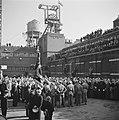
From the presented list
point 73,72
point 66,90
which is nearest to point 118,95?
point 66,90

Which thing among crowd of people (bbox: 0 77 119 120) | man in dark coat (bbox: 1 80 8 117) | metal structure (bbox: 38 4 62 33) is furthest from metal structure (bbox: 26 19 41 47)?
man in dark coat (bbox: 1 80 8 117)

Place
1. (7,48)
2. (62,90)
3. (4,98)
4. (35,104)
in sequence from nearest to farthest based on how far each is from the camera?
(35,104) < (4,98) < (62,90) < (7,48)

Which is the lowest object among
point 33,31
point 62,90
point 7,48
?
point 62,90

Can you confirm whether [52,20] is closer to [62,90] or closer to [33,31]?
[33,31]

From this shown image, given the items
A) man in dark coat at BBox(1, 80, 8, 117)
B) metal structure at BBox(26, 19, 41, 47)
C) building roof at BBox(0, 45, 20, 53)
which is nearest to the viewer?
man in dark coat at BBox(1, 80, 8, 117)

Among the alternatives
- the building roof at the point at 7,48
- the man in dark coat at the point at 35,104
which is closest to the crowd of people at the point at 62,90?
the man in dark coat at the point at 35,104

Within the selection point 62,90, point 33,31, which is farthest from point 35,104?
point 33,31

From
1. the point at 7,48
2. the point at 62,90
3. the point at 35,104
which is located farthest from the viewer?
the point at 7,48

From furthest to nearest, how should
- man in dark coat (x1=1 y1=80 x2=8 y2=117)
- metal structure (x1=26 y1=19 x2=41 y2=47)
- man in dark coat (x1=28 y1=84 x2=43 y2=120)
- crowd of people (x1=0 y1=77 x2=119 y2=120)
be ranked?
metal structure (x1=26 y1=19 x2=41 y2=47)
crowd of people (x1=0 y1=77 x2=119 y2=120)
man in dark coat (x1=1 y1=80 x2=8 y2=117)
man in dark coat (x1=28 y1=84 x2=43 y2=120)

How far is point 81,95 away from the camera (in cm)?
1330

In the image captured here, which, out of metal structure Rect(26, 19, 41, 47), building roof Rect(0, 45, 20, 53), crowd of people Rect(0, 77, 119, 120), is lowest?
crowd of people Rect(0, 77, 119, 120)

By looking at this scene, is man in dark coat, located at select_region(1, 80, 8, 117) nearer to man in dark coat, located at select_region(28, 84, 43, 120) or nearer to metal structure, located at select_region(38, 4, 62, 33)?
man in dark coat, located at select_region(28, 84, 43, 120)

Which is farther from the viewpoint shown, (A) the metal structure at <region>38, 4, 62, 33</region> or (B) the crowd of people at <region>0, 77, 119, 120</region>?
(A) the metal structure at <region>38, 4, 62, 33</region>

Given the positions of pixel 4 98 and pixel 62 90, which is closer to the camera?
pixel 4 98
